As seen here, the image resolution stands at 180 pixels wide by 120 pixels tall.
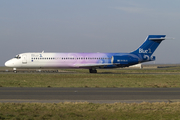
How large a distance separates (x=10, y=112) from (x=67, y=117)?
277 centimetres

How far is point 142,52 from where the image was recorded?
50188mm

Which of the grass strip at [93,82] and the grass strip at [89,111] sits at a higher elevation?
the grass strip at [93,82]

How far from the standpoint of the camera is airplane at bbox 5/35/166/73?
47.5 meters

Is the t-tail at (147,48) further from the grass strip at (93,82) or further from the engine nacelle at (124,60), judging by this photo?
the grass strip at (93,82)

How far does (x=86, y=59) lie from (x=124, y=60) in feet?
24.4

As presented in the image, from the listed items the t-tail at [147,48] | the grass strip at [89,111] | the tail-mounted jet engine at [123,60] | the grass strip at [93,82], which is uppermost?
the t-tail at [147,48]

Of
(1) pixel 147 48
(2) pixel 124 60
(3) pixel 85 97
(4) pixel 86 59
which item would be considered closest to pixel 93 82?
(3) pixel 85 97

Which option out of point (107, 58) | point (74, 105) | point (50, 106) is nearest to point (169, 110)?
point (74, 105)

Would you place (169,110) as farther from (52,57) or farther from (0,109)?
(52,57)

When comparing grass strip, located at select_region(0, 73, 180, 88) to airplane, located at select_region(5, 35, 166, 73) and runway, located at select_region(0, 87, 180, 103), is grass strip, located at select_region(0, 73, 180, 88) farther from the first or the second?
airplane, located at select_region(5, 35, 166, 73)

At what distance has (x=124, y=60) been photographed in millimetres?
48719

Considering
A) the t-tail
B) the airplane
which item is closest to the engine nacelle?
the airplane

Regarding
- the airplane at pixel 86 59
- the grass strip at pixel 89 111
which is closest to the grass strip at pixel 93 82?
the grass strip at pixel 89 111

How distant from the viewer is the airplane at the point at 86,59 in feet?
156
